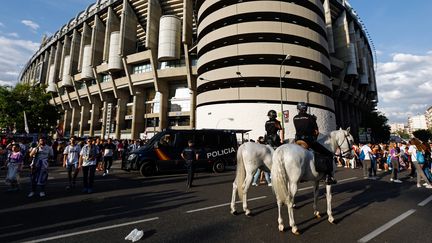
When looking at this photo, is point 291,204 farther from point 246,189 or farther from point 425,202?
point 425,202

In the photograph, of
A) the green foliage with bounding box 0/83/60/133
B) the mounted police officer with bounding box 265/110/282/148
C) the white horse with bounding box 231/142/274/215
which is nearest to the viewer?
the white horse with bounding box 231/142/274/215

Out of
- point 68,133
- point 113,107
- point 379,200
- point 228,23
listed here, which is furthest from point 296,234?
point 68,133

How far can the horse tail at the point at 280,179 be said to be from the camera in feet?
14.6

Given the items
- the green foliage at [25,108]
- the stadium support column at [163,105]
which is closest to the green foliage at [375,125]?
the stadium support column at [163,105]

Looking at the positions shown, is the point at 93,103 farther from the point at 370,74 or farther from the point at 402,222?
the point at 370,74

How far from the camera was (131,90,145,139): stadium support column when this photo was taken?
140 feet

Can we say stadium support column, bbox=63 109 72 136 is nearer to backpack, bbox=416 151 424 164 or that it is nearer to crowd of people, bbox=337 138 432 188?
crowd of people, bbox=337 138 432 188

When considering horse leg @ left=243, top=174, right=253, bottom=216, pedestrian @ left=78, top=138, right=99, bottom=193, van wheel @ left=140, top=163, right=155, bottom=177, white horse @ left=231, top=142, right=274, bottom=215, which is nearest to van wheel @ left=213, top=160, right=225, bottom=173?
van wheel @ left=140, top=163, right=155, bottom=177

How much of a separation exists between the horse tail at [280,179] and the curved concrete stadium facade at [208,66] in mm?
18738

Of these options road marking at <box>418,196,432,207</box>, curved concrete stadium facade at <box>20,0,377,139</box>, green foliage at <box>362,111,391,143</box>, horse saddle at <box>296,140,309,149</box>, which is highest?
curved concrete stadium facade at <box>20,0,377,139</box>

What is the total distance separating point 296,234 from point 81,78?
2339 inches

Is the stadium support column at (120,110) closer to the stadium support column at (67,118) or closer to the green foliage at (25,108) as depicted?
the green foliage at (25,108)

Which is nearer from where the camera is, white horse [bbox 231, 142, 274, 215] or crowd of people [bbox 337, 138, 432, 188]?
white horse [bbox 231, 142, 274, 215]

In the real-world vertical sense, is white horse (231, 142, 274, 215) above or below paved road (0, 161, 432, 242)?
above
